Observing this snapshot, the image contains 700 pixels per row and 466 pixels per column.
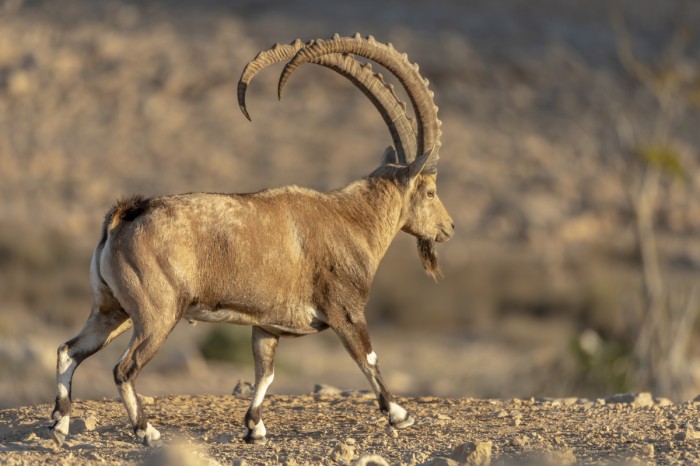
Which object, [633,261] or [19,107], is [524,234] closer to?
[633,261]

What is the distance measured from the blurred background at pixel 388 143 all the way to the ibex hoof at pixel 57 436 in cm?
1218

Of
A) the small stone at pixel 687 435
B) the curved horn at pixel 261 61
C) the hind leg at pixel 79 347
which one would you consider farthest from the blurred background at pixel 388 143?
the curved horn at pixel 261 61

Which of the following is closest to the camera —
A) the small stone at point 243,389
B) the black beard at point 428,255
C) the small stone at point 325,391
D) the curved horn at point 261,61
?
the curved horn at point 261,61

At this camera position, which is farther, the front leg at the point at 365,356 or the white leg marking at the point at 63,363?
the front leg at the point at 365,356

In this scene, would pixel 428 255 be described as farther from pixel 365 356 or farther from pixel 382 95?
pixel 365 356

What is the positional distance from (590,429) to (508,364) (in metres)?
16.4

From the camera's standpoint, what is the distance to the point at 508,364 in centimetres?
Result: 2625

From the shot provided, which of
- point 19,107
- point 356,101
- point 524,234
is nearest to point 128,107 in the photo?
point 19,107

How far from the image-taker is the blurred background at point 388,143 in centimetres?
2716

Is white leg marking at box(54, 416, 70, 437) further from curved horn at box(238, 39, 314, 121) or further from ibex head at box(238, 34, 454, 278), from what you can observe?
ibex head at box(238, 34, 454, 278)

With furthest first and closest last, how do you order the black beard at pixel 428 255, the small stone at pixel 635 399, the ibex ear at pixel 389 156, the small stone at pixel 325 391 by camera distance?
1. the small stone at pixel 325 391
2. the small stone at pixel 635 399
3. the black beard at pixel 428 255
4. the ibex ear at pixel 389 156

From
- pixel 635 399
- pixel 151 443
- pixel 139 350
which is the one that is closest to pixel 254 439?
pixel 151 443

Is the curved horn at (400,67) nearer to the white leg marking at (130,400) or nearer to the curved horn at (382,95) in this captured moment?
the curved horn at (382,95)

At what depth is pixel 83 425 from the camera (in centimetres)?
1007
